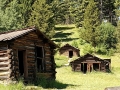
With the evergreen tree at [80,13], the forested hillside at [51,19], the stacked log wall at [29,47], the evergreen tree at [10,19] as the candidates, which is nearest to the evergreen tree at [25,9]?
the forested hillside at [51,19]

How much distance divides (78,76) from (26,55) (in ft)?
62.4

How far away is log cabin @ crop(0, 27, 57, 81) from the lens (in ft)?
69.0

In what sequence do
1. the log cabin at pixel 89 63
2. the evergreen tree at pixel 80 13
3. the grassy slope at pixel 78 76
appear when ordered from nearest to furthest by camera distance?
the grassy slope at pixel 78 76
the log cabin at pixel 89 63
the evergreen tree at pixel 80 13

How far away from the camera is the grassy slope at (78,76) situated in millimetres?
27922

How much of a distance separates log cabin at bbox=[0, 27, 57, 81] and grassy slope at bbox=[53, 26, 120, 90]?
9.37ft

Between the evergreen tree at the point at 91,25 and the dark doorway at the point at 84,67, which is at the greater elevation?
the evergreen tree at the point at 91,25

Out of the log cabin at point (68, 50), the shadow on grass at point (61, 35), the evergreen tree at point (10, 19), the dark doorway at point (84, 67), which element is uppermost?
the evergreen tree at point (10, 19)

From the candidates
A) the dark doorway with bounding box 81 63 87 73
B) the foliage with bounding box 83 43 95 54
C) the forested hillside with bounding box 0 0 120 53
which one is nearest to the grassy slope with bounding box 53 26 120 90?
the dark doorway with bounding box 81 63 87 73

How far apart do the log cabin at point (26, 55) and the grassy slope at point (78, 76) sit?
2857 mm

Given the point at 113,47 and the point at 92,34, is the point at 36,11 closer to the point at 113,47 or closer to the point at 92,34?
the point at 92,34

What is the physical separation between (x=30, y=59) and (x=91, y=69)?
79.3 feet

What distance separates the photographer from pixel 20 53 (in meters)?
25.3

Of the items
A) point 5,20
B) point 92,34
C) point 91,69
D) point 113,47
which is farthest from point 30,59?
point 113,47

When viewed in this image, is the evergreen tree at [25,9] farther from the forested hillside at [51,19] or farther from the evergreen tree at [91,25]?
the evergreen tree at [91,25]
